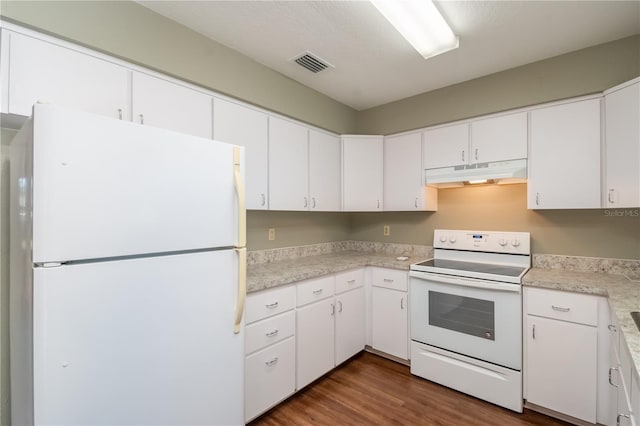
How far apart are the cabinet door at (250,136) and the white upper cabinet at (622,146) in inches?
95.8

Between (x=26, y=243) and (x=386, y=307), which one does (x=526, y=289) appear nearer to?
(x=386, y=307)

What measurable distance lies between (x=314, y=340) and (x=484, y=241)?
1735 millimetres

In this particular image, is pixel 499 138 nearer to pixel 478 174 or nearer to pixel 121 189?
pixel 478 174

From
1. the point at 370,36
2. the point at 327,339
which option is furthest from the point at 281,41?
the point at 327,339

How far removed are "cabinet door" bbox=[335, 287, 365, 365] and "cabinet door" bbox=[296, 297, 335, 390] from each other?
92mm

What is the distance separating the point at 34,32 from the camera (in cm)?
137

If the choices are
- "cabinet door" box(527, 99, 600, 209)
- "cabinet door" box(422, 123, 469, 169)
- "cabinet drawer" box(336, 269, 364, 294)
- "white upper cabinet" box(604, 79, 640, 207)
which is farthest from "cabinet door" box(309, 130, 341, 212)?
"white upper cabinet" box(604, 79, 640, 207)

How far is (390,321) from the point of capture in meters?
Answer: 2.66

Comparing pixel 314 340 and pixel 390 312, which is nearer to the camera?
pixel 314 340

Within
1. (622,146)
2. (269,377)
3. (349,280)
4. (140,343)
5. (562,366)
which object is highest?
(622,146)

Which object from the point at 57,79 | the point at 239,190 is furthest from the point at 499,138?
the point at 57,79

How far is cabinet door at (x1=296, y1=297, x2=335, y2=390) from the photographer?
7.11 feet

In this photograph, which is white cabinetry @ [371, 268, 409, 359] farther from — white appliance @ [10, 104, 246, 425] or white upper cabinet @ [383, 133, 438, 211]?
white appliance @ [10, 104, 246, 425]

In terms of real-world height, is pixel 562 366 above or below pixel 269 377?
above
